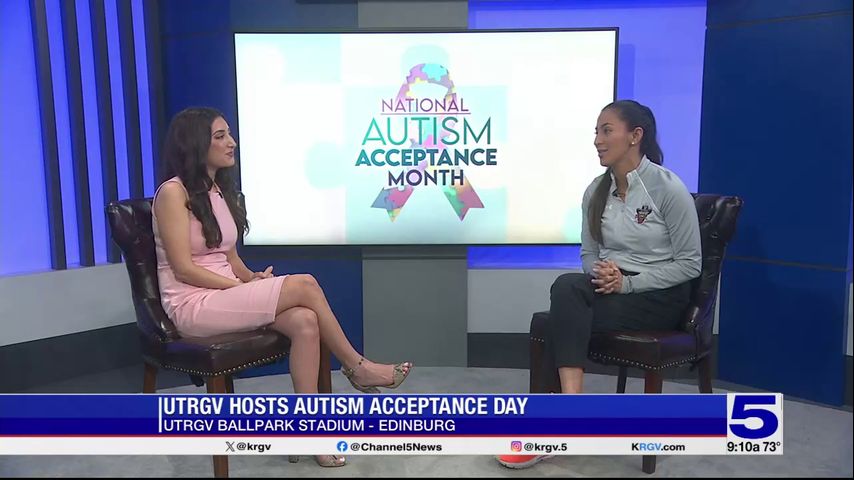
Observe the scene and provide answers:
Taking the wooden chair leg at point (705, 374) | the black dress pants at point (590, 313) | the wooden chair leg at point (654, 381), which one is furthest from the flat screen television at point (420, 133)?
the wooden chair leg at point (654, 381)

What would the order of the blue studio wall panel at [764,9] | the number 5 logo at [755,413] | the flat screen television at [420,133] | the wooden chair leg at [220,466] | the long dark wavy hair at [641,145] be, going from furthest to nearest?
the flat screen television at [420,133] < the blue studio wall panel at [764,9] < the long dark wavy hair at [641,145] < the wooden chair leg at [220,466] < the number 5 logo at [755,413]

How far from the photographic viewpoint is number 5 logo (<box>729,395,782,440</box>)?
2301mm

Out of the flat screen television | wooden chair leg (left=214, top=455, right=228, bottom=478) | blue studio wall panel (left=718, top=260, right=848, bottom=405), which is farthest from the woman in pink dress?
blue studio wall panel (left=718, top=260, right=848, bottom=405)

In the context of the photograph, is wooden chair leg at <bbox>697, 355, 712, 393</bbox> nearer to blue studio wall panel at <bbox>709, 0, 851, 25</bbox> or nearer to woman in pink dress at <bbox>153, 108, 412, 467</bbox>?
woman in pink dress at <bbox>153, 108, 412, 467</bbox>

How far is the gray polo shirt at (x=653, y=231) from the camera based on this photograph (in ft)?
8.91

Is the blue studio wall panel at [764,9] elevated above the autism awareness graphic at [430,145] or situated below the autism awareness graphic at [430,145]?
above

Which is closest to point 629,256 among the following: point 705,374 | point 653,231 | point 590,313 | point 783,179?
point 653,231

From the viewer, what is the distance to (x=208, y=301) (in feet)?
8.57

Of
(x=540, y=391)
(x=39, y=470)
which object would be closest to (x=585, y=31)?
(x=540, y=391)

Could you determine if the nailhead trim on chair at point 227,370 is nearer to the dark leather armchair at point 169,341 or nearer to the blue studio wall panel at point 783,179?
the dark leather armchair at point 169,341

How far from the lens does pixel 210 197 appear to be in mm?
2736

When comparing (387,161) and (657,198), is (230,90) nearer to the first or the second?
(387,161)

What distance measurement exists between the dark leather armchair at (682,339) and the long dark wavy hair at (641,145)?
35cm

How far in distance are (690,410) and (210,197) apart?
1952 millimetres
